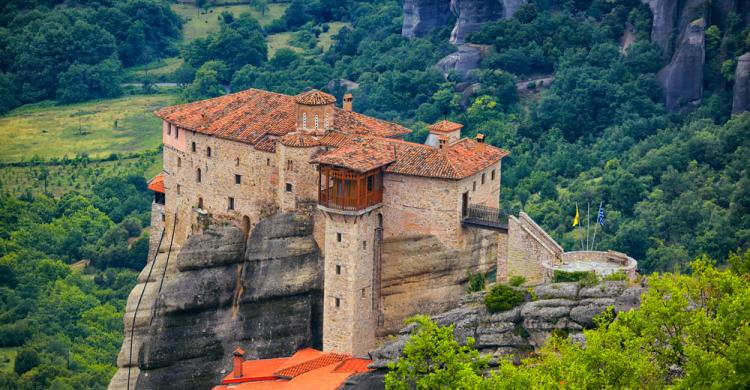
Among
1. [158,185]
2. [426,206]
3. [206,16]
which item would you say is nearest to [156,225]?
[158,185]

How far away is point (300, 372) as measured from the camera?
82000 mm

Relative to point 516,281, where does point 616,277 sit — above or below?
above

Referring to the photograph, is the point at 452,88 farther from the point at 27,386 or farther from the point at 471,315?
the point at 471,315

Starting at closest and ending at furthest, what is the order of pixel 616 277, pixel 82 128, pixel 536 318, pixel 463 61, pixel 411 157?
pixel 536 318, pixel 616 277, pixel 411 157, pixel 463 61, pixel 82 128

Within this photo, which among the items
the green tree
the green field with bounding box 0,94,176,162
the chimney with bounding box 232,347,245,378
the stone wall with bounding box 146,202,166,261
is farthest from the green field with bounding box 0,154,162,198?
the green tree

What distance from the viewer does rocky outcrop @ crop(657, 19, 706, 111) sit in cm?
12362

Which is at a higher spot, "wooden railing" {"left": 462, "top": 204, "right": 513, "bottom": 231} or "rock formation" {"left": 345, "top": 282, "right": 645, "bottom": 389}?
"wooden railing" {"left": 462, "top": 204, "right": 513, "bottom": 231}

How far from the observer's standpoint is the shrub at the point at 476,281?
82188 millimetres

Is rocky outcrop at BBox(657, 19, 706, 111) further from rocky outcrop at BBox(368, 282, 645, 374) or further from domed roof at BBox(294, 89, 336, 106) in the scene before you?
rocky outcrop at BBox(368, 282, 645, 374)

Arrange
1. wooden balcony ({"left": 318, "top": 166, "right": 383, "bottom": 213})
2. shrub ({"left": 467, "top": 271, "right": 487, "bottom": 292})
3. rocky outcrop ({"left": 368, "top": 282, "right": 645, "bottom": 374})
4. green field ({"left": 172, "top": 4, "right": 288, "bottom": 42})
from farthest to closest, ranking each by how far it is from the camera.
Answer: green field ({"left": 172, "top": 4, "right": 288, "bottom": 42}), shrub ({"left": 467, "top": 271, "right": 487, "bottom": 292}), wooden balcony ({"left": 318, "top": 166, "right": 383, "bottom": 213}), rocky outcrop ({"left": 368, "top": 282, "right": 645, "bottom": 374})

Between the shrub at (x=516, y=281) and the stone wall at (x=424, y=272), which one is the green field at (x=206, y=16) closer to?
the stone wall at (x=424, y=272)

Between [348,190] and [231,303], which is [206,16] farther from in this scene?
[348,190]

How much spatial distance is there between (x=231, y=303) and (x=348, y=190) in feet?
32.8

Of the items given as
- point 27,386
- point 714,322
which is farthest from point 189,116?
point 714,322
